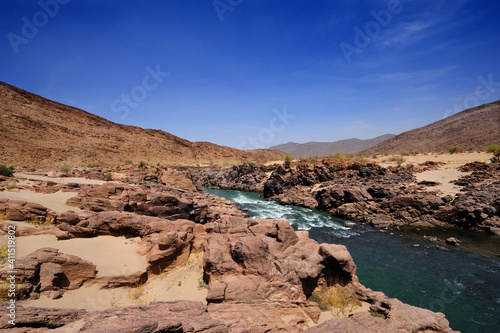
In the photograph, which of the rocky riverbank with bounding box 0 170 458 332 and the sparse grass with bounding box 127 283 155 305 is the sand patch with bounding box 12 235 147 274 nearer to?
the rocky riverbank with bounding box 0 170 458 332

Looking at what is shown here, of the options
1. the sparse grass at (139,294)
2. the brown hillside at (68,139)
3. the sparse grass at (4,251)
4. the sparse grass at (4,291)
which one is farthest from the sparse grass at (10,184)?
the brown hillside at (68,139)

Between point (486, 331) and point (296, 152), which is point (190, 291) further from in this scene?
point (296, 152)

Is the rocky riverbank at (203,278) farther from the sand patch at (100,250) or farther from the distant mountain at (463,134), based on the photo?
the distant mountain at (463,134)

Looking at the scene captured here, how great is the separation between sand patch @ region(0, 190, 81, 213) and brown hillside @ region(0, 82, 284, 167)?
27.3 meters

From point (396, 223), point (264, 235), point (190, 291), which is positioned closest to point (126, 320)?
point (190, 291)

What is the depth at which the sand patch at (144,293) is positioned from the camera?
4.56m

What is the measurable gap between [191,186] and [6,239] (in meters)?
17.7

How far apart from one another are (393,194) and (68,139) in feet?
181

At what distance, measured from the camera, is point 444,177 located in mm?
20062

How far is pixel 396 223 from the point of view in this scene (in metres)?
15.0

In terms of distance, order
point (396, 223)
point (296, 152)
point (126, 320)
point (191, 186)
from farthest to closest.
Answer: point (296, 152), point (191, 186), point (396, 223), point (126, 320)

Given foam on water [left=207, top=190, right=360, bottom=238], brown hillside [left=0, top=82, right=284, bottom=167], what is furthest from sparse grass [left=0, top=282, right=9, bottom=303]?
brown hillside [left=0, top=82, right=284, bottom=167]

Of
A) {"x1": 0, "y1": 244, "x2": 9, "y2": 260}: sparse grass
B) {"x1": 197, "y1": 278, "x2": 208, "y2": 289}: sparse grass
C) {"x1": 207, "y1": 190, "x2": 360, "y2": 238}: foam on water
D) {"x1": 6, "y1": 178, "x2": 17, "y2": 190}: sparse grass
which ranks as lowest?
{"x1": 207, "y1": 190, "x2": 360, "y2": 238}: foam on water

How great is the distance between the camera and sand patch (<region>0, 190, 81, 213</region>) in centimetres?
856
